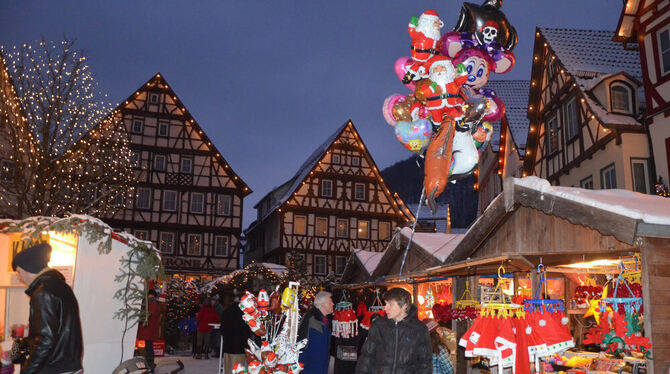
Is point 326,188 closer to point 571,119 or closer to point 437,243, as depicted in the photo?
point 571,119

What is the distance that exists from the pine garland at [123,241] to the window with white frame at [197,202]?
25.6 metres

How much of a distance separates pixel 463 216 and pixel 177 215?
64478 mm

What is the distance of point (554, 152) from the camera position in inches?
764

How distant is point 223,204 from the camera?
33.9 metres

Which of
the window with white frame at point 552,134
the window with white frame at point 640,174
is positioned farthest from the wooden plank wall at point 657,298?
the window with white frame at point 552,134

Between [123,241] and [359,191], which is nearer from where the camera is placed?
[123,241]

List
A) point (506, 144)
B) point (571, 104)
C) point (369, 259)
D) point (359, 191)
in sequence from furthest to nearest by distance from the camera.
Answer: point (359, 191), point (506, 144), point (571, 104), point (369, 259)

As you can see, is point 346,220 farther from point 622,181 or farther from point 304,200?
point 622,181

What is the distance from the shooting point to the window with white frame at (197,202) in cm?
3319

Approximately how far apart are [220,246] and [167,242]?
3.05 meters

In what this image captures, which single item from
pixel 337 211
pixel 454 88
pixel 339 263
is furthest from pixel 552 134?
pixel 339 263

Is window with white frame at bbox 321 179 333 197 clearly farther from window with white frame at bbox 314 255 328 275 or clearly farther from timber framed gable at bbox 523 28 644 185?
timber framed gable at bbox 523 28 644 185

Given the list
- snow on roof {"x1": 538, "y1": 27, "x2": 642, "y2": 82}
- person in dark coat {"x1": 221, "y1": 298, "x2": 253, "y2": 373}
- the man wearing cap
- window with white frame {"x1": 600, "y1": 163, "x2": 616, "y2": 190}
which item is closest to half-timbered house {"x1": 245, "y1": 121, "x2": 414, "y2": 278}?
snow on roof {"x1": 538, "y1": 27, "x2": 642, "y2": 82}

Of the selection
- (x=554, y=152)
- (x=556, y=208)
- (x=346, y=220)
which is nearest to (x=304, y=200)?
(x=346, y=220)
